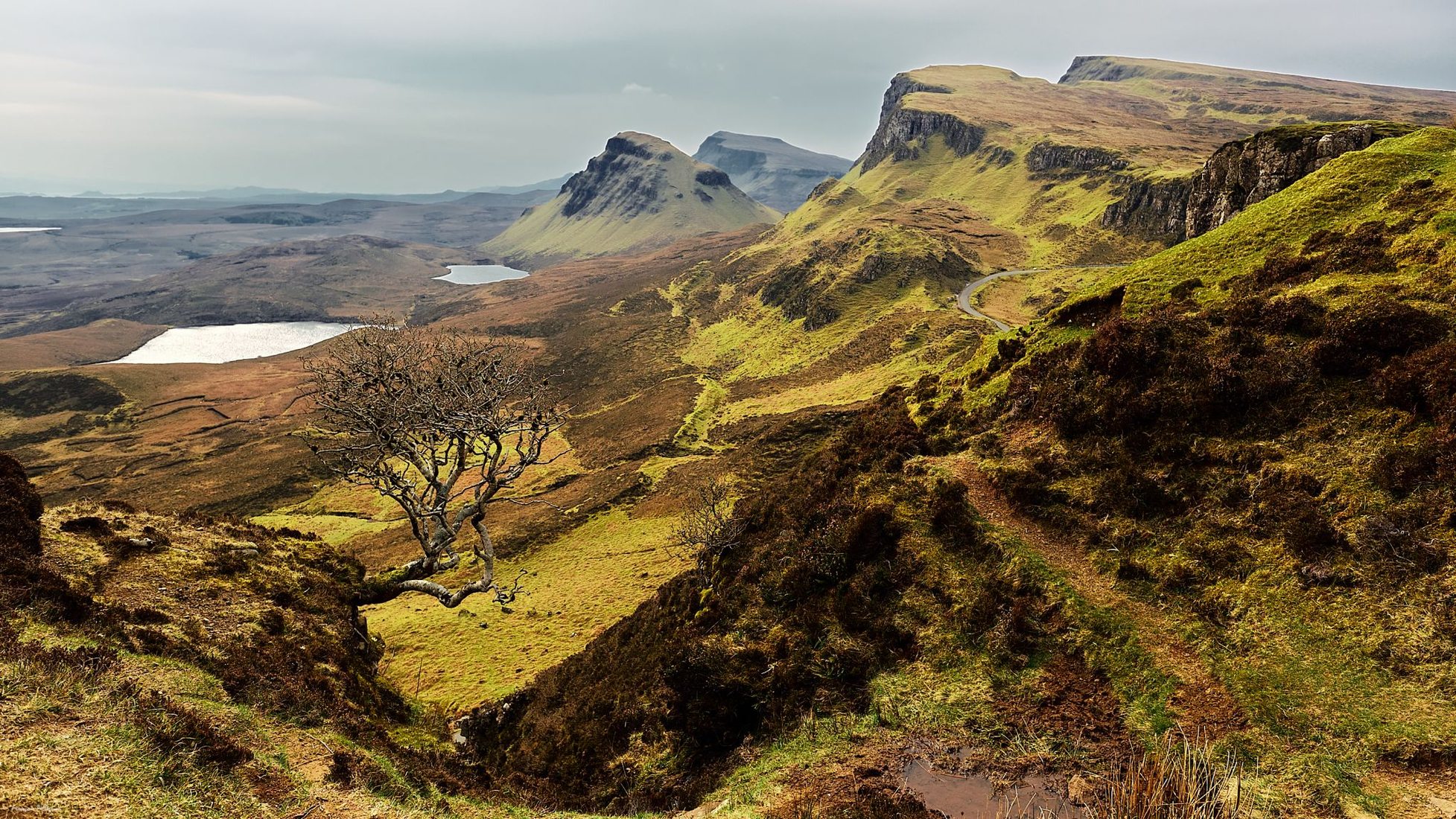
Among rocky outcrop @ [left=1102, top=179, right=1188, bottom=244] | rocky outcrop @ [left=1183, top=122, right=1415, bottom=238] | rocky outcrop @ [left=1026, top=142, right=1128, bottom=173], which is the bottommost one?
rocky outcrop @ [left=1183, top=122, right=1415, bottom=238]

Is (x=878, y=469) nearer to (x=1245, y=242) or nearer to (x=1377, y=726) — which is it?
(x=1377, y=726)

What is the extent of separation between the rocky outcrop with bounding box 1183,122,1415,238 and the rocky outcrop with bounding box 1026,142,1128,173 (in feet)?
305

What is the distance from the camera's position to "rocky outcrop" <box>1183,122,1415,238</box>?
123 feet

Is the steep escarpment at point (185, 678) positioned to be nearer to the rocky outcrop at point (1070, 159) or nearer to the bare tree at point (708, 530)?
the bare tree at point (708, 530)

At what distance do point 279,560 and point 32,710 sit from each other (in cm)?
1336

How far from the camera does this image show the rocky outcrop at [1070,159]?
13250 centimetres

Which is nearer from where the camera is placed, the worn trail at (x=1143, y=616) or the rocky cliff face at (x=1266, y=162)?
the worn trail at (x=1143, y=616)

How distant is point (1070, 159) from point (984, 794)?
173 metres

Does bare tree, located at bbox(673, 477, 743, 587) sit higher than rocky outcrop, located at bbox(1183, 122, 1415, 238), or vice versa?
rocky outcrop, located at bbox(1183, 122, 1415, 238)

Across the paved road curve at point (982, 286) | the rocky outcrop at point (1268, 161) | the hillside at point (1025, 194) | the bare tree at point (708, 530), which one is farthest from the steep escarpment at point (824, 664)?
the hillside at point (1025, 194)

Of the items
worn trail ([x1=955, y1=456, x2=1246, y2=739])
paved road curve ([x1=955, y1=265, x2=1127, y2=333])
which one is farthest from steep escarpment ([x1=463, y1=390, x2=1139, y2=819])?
paved road curve ([x1=955, y1=265, x2=1127, y2=333])

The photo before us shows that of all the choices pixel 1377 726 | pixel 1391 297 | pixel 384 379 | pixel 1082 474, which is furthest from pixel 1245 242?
pixel 384 379

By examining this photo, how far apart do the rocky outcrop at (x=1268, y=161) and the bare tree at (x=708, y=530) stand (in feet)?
133

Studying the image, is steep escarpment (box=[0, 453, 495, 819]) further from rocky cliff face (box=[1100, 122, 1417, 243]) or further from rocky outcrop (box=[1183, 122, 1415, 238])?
rocky outcrop (box=[1183, 122, 1415, 238])
